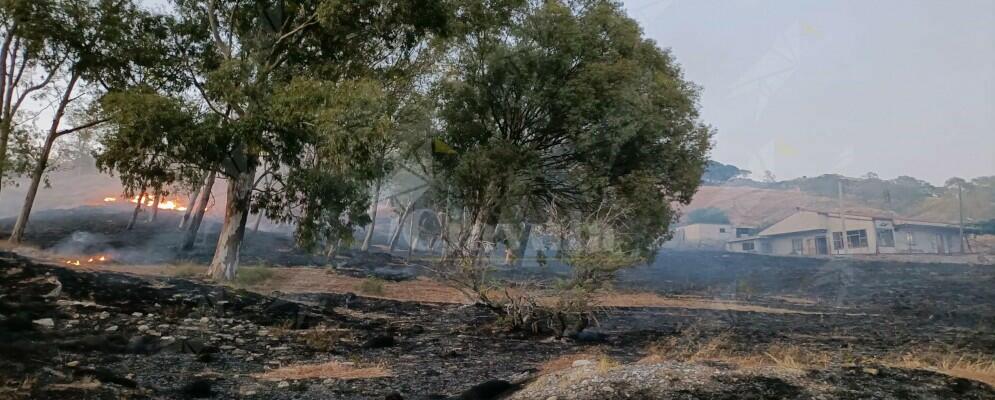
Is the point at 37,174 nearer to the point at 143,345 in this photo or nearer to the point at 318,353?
the point at 143,345

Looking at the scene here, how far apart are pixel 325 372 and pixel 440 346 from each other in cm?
325

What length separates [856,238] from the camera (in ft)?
122

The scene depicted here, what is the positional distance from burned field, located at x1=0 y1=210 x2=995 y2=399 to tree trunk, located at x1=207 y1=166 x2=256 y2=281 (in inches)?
75.1

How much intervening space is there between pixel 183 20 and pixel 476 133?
1018 cm

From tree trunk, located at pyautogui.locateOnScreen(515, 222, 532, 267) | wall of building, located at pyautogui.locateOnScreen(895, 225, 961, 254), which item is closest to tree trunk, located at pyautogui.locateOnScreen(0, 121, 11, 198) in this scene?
tree trunk, located at pyautogui.locateOnScreen(515, 222, 532, 267)

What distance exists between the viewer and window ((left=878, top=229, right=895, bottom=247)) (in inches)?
1406

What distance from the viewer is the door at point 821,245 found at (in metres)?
39.2

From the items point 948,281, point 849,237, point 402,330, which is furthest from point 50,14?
point 849,237

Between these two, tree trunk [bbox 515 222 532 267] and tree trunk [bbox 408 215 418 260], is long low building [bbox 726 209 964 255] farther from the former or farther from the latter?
tree trunk [bbox 408 215 418 260]

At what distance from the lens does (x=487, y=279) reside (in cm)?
1273

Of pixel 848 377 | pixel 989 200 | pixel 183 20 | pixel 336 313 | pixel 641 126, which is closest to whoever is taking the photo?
pixel 848 377

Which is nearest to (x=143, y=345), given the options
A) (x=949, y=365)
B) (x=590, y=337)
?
(x=590, y=337)

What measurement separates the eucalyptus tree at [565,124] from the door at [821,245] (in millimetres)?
20435

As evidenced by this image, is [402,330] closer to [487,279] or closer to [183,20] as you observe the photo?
[487,279]
